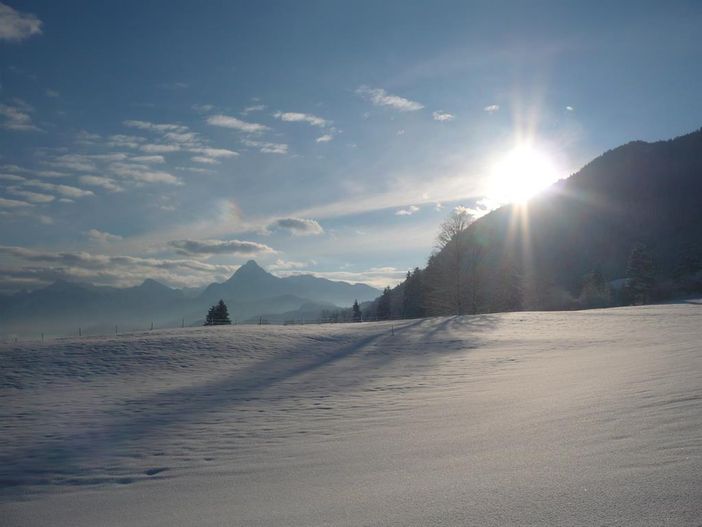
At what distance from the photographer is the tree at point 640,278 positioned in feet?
208

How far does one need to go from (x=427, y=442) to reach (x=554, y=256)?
170613 millimetres

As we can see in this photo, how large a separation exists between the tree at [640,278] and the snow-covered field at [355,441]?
5154 centimetres

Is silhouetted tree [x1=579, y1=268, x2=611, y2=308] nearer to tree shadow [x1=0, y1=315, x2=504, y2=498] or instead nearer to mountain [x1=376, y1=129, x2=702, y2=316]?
mountain [x1=376, y1=129, x2=702, y2=316]

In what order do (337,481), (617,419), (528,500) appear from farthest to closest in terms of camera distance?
(617,419), (337,481), (528,500)

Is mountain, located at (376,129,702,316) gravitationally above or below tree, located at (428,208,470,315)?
above

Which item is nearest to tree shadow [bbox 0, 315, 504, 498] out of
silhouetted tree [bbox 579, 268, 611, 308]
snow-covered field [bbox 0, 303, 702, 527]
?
snow-covered field [bbox 0, 303, 702, 527]

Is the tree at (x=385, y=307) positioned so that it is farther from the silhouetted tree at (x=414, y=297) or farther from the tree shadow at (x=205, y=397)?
the tree shadow at (x=205, y=397)

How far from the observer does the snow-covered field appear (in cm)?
483

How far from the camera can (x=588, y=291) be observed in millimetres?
75312

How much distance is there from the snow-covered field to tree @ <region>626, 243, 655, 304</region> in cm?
5154

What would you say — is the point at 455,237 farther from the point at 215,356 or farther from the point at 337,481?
the point at 337,481

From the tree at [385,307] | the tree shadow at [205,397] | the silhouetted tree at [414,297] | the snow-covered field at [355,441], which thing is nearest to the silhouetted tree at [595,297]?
the silhouetted tree at [414,297]

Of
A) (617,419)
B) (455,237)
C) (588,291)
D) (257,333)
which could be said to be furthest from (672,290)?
(617,419)

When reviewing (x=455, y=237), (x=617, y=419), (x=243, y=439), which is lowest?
(x=243, y=439)
